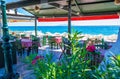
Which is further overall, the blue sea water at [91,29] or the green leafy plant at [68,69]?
the blue sea water at [91,29]

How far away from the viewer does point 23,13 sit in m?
10.4

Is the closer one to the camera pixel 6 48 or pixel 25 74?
pixel 6 48

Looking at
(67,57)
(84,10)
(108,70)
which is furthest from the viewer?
(84,10)

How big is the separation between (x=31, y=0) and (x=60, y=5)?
4.05 feet

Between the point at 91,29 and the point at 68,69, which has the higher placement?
the point at 91,29

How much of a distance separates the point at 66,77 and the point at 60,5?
646cm

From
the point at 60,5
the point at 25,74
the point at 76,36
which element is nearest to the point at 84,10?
the point at 60,5

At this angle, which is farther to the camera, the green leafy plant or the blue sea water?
the blue sea water

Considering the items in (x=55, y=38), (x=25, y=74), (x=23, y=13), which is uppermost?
(x=23, y=13)

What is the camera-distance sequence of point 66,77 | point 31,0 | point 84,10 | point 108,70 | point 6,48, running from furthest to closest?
point 84,10, point 31,0, point 6,48, point 66,77, point 108,70

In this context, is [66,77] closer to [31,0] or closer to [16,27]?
[31,0]

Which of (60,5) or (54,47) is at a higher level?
(60,5)

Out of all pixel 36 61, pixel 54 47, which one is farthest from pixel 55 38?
pixel 36 61

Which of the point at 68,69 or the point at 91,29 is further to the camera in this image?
the point at 91,29
